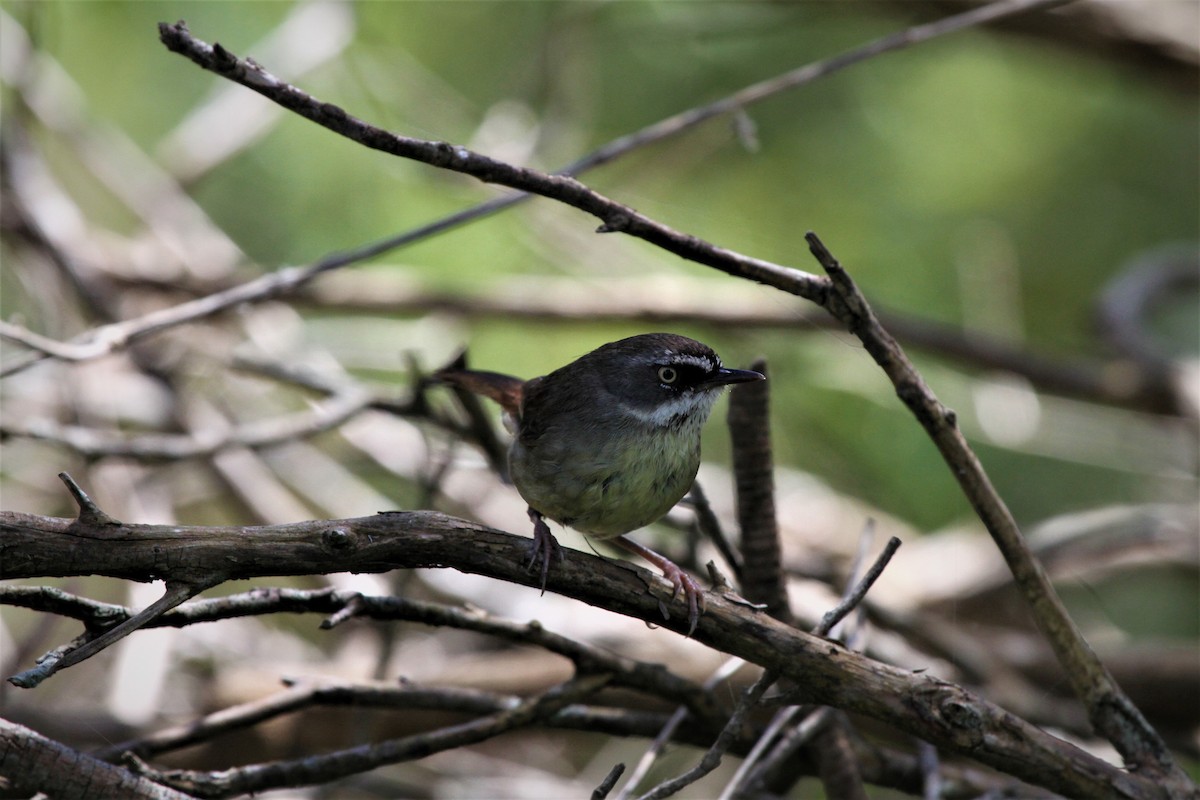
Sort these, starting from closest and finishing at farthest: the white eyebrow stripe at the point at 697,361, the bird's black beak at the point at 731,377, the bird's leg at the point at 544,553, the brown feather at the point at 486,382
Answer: the bird's leg at the point at 544,553 < the bird's black beak at the point at 731,377 < the white eyebrow stripe at the point at 697,361 < the brown feather at the point at 486,382

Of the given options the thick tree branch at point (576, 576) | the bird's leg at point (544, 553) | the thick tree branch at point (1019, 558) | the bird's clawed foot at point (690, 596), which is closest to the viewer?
the thick tree branch at point (576, 576)

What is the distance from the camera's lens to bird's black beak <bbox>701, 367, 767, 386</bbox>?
322cm

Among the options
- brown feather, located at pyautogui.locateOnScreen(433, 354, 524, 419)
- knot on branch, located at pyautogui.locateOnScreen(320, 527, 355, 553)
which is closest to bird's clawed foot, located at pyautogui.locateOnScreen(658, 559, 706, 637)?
knot on branch, located at pyautogui.locateOnScreen(320, 527, 355, 553)

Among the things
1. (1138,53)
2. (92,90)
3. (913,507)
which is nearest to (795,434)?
(913,507)

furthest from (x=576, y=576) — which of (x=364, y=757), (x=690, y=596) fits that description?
(x=364, y=757)

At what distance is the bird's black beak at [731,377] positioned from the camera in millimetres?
3215

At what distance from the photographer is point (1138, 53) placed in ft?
21.9

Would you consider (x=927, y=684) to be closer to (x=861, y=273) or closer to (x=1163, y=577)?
(x=861, y=273)

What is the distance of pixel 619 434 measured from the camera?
339cm

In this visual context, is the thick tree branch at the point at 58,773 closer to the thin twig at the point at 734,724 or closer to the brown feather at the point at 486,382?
the thin twig at the point at 734,724

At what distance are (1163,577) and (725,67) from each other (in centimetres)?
433

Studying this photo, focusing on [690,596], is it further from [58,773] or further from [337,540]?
[58,773]

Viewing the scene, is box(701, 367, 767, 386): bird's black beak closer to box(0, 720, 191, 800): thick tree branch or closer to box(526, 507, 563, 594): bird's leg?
box(526, 507, 563, 594): bird's leg

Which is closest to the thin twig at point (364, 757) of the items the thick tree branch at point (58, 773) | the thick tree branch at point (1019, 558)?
the thick tree branch at point (58, 773)
